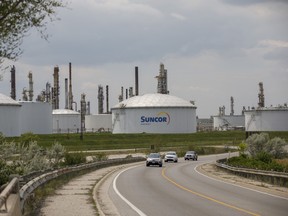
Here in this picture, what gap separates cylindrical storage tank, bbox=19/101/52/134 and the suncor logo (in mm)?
22546

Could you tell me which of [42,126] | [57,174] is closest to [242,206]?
[57,174]

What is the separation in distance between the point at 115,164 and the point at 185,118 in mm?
77459

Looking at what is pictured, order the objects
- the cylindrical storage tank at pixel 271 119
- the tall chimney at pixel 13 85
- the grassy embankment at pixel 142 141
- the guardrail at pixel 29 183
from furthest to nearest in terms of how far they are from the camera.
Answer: the cylindrical storage tank at pixel 271 119
the tall chimney at pixel 13 85
the grassy embankment at pixel 142 141
the guardrail at pixel 29 183

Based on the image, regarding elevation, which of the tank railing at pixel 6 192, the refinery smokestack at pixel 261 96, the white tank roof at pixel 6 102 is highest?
the refinery smokestack at pixel 261 96

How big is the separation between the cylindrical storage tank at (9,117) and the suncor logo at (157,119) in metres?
32.5

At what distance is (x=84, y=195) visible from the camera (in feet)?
75.8

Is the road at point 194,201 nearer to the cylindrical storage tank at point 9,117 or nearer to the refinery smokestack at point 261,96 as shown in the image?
the cylindrical storage tank at point 9,117

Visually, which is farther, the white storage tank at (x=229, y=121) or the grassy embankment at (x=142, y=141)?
the white storage tank at (x=229, y=121)

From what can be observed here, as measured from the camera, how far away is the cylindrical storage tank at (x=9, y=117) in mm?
106406

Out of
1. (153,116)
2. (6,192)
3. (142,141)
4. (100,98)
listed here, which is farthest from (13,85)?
(6,192)

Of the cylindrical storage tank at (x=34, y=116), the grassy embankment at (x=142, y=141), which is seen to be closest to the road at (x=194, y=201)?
the grassy embankment at (x=142, y=141)

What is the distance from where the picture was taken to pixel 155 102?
133250 millimetres

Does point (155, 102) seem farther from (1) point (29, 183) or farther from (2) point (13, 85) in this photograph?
(1) point (29, 183)

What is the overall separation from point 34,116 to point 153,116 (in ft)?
91.3
